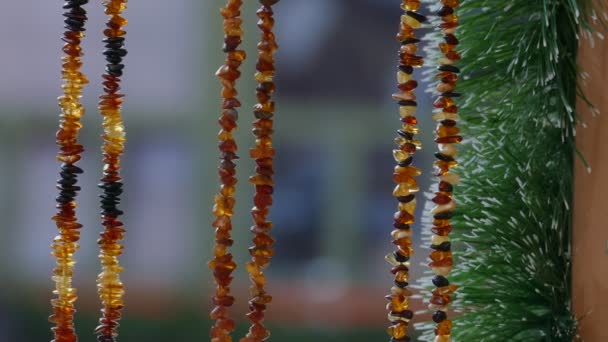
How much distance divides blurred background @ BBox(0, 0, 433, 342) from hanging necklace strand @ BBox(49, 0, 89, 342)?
1.44 m

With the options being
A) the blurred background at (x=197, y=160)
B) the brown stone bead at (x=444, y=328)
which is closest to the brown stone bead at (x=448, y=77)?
the brown stone bead at (x=444, y=328)

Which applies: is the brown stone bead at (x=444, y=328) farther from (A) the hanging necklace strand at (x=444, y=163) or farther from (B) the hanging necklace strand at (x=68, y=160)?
(B) the hanging necklace strand at (x=68, y=160)

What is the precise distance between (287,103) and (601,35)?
5.48 feet

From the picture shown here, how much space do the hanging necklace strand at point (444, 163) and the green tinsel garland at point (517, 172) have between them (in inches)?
2.5

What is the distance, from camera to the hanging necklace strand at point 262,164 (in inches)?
16.1

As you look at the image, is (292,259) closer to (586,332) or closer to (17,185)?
(17,185)

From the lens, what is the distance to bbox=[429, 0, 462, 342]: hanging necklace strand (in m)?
0.41

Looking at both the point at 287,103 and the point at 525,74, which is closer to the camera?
the point at 525,74

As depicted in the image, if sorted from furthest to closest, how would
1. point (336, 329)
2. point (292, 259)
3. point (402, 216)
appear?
point (292, 259)
point (336, 329)
point (402, 216)

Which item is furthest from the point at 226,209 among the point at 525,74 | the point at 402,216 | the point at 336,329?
the point at 336,329

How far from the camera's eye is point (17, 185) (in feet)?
6.75

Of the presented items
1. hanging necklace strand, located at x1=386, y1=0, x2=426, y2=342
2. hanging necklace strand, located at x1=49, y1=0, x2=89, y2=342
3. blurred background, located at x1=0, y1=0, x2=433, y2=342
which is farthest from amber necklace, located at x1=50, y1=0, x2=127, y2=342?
blurred background, located at x1=0, y1=0, x2=433, y2=342

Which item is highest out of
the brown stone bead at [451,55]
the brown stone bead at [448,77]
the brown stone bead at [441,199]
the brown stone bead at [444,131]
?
the brown stone bead at [451,55]

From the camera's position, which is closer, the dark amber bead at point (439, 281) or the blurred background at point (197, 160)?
the dark amber bead at point (439, 281)
